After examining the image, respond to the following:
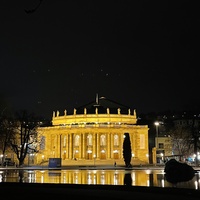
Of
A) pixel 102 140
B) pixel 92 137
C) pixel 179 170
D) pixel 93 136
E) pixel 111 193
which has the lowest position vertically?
pixel 111 193

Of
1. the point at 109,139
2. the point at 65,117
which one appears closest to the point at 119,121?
the point at 109,139

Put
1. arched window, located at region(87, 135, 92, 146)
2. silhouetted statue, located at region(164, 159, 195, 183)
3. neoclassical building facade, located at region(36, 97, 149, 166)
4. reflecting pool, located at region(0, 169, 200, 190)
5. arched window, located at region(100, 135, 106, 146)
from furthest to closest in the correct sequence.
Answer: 1. arched window, located at region(87, 135, 92, 146)
2. arched window, located at region(100, 135, 106, 146)
3. neoclassical building facade, located at region(36, 97, 149, 166)
4. silhouetted statue, located at region(164, 159, 195, 183)
5. reflecting pool, located at region(0, 169, 200, 190)

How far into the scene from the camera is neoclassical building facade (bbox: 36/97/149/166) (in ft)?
367

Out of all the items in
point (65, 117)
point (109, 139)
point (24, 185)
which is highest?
point (65, 117)

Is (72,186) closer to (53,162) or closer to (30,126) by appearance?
(53,162)

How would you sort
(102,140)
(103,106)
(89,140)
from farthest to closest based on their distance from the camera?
(103,106), (89,140), (102,140)

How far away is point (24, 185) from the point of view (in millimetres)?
24188

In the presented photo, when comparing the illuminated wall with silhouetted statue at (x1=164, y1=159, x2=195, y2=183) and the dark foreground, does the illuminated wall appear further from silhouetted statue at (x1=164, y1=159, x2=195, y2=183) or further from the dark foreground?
the dark foreground

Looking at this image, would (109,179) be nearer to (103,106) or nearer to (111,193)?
(111,193)

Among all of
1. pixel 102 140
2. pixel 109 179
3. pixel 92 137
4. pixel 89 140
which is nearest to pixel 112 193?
pixel 109 179

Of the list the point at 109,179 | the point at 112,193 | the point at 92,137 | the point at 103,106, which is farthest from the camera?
the point at 103,106

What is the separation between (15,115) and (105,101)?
62.4 m

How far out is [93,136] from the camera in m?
112

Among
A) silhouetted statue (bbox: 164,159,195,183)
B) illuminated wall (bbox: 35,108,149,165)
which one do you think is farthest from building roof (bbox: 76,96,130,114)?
silhouetted statue (bbox: 164,159,195,183)
